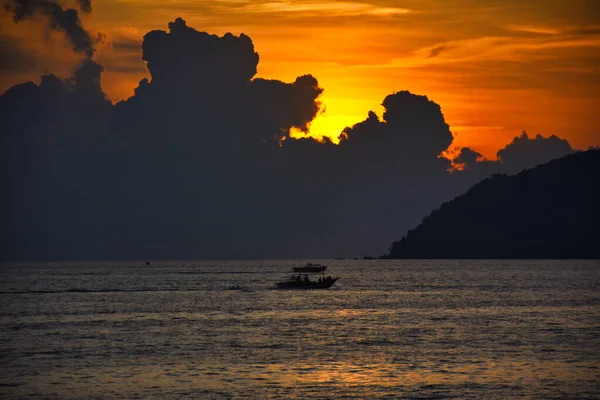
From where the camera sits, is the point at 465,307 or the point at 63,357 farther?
the point at 465,307

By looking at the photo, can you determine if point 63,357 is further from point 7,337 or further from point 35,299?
point 35,299

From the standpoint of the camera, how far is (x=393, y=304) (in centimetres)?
16138

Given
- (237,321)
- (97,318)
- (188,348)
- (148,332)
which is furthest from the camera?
(97,318)

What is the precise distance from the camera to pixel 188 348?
93750mm

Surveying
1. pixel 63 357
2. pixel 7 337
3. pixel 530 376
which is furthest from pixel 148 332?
pixel 530 376

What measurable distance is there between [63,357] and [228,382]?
75.1 feet

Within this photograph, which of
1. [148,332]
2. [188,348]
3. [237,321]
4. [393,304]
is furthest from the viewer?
[393,304]

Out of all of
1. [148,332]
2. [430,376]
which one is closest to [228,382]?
[430,376]

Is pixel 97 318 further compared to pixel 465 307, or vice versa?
pixel 465 307

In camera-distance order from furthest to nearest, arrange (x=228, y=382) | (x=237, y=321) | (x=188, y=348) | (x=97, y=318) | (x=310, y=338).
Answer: (x=97, y=318), (x=237, y=321), (x=310, y=338), (x=188, y=348), (x=228, y=382)

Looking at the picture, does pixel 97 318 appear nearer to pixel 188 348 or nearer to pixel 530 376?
pixel 188 348

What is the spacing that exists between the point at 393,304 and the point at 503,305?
19252mm

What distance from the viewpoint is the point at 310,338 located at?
10238 centimetres

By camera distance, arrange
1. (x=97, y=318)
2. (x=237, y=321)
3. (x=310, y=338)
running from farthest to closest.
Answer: (x=97, y=318)
(x=237, y=321)
(x=310, y=338)
